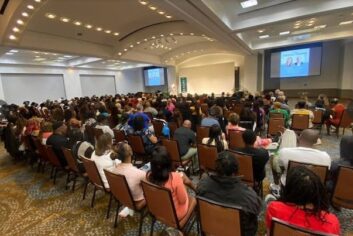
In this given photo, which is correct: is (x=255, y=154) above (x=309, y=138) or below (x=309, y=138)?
below

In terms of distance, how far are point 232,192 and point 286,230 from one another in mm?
466

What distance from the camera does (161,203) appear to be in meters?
1.83

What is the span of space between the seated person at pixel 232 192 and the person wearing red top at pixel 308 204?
1.06ft

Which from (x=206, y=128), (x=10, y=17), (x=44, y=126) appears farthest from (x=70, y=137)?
(x=10, y=17)

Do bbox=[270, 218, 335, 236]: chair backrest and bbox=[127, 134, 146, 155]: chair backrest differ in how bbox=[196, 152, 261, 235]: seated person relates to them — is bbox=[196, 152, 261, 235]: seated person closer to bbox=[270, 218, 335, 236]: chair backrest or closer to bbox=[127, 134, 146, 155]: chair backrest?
bbox=[270, 218, 335, 236]: chair backrest

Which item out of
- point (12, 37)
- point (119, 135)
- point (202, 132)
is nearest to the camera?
point (202, 132)

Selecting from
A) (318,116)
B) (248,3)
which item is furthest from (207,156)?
(248,3)

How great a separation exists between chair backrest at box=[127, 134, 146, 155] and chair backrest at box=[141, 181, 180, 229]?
6.16ft

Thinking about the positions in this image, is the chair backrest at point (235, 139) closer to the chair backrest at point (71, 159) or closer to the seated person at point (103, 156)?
the seated person at point (103, 156)

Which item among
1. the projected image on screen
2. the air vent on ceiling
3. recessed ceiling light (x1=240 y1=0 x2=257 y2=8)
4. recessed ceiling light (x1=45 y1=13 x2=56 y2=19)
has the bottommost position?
the projected image on screen

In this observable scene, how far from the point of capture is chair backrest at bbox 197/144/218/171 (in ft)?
9.30

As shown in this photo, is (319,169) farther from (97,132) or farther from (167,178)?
(97,132)

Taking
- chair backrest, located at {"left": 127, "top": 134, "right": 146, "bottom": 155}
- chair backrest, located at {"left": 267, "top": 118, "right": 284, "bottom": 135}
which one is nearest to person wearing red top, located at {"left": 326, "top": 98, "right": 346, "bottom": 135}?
chair backrest, located at {"left": 267, "top": 118, "right": 284, "bottom": 135}

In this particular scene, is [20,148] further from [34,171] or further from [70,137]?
[70,137]
